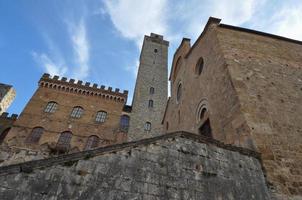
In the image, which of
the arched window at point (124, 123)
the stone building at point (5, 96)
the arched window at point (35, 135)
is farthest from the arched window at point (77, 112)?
the stone building at point (5, 96)

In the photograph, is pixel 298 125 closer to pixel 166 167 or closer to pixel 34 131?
pixel 166 167

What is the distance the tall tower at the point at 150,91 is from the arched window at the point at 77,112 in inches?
221

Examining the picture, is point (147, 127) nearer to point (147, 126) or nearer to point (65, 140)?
point (147, 126)

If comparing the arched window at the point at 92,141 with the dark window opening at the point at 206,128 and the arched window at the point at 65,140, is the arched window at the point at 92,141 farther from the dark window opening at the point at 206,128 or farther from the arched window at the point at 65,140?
the dark window opening at the point at 206,128

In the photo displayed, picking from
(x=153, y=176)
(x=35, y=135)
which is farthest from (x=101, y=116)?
(x=153, y=176)

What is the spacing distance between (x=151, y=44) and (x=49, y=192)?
3392cm

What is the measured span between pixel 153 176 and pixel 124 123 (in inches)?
769

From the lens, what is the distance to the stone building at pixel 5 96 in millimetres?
22688

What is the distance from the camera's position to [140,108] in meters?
24.5

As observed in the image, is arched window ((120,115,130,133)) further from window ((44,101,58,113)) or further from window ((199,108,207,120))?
window ((199,108,207,120))

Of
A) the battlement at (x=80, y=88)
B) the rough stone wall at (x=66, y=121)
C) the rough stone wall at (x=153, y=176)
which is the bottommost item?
the rough stone wall at (x=153, y=176)

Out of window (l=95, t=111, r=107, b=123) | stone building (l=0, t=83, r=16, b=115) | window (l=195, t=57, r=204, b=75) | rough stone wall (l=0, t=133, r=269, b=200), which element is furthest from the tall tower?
rough stone wall (l=0, t=133, r=269, b=200)

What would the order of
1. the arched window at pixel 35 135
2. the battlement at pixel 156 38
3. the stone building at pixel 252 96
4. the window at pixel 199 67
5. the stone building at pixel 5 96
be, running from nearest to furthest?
the stone building at pixel 252 96, the window at pixel 199 67, the arched window at pixel 35 135, the stone building at pixel 5 96, the battlement at pixel 156 38

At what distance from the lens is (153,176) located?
133 inches
